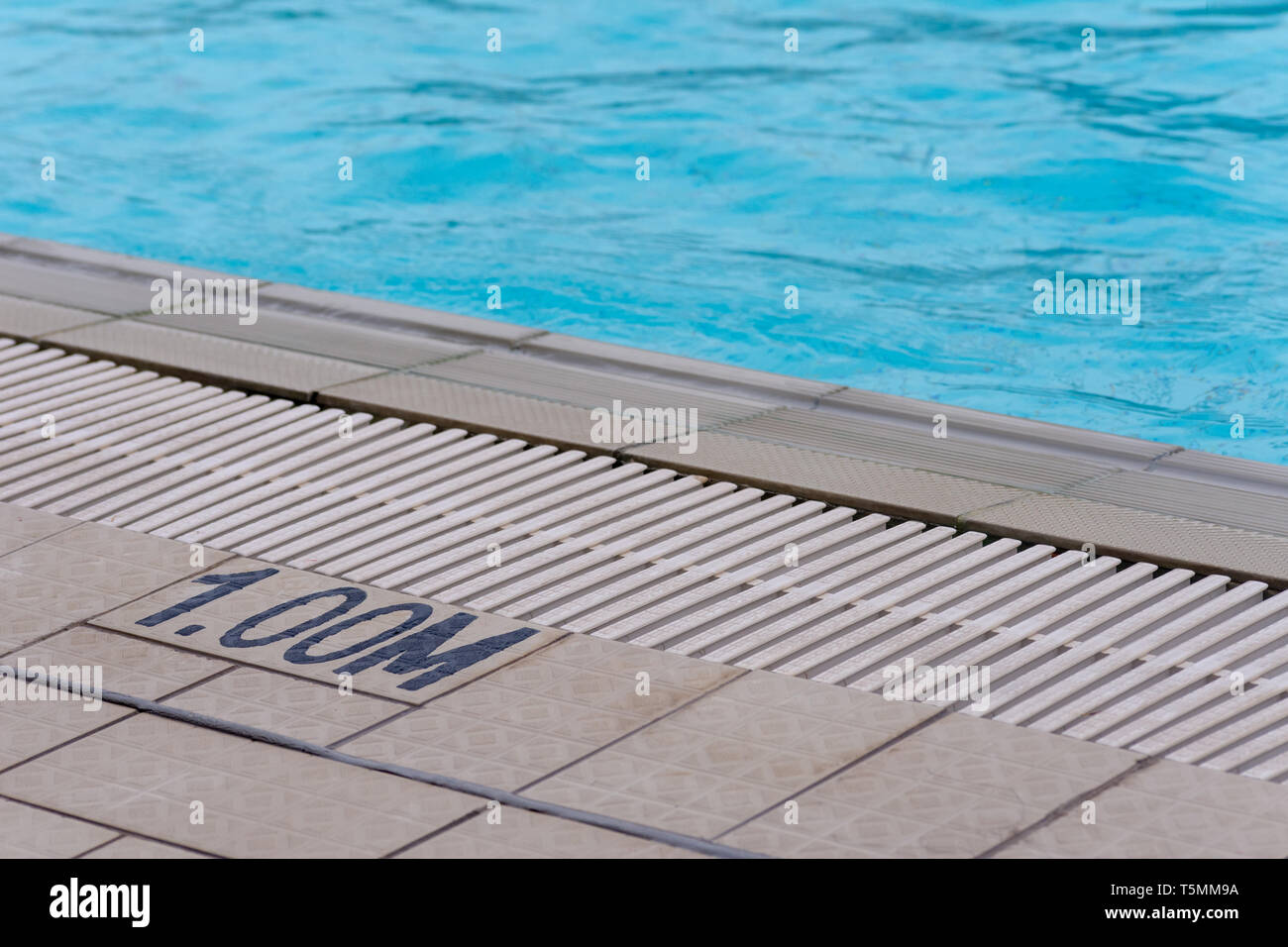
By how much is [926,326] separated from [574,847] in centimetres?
493

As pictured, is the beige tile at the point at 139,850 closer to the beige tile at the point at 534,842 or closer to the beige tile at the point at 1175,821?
the beige tile at the point at 534,842

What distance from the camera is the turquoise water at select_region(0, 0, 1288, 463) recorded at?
286 inches

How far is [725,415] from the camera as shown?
15.6ft

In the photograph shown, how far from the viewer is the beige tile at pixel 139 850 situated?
2682 mm

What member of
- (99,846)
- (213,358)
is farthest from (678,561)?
(213,358)

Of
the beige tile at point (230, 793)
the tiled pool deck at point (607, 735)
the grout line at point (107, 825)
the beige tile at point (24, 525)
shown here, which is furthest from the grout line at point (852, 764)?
the beige tile at point (24, 525)

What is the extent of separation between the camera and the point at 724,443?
446cm

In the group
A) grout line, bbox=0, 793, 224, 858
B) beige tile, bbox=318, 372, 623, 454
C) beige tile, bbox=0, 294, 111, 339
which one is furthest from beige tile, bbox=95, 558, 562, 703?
beige tile, bbox=0, 294, 111, 339

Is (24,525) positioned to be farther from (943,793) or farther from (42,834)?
(943,793)

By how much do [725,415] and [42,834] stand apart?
8.12 feet

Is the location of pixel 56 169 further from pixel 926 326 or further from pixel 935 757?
pixel 935 757

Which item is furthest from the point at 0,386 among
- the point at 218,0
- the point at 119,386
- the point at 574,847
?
the point at 218,0

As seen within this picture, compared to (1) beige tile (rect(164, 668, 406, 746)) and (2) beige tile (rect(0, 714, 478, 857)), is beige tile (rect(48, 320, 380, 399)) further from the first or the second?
(2) beige tile (rect(0, 714, 478, 857))

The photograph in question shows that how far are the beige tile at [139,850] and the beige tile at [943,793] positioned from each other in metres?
0.89
